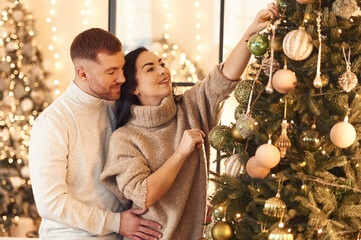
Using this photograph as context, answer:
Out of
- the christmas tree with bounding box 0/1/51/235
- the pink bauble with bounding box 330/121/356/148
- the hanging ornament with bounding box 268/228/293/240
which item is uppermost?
the pink bauble with bounding box 330/121/356/148

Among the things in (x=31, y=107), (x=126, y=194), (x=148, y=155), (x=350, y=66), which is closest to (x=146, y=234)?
(x=126, y=194)

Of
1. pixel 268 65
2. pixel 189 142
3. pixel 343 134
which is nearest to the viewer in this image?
pixel 343 134

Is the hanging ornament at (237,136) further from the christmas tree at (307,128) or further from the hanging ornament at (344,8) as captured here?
the hanging ornament at (344,8)

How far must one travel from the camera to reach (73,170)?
6.66 ft

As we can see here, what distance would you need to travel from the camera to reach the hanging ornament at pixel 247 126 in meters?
1.40

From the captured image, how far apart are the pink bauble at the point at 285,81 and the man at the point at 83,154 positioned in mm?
880

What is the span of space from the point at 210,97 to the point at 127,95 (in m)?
0.36

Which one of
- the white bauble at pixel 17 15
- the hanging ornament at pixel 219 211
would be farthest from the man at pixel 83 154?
the white bauble at pixel 17 15

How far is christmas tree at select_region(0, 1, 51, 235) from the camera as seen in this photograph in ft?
12.9

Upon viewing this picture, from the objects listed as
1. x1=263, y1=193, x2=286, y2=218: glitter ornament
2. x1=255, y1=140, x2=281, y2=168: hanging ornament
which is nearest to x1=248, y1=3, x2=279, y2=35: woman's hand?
x1=255, y1=140, x2=281, y2=168: hanging ornament

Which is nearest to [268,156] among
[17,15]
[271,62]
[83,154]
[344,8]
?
[271,62]

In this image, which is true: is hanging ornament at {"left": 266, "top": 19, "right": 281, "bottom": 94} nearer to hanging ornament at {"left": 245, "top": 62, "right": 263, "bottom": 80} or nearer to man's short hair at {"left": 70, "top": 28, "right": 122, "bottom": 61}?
hanging ornament at {"left": 245, "top": 62, "right": 263, "bottom": 80}

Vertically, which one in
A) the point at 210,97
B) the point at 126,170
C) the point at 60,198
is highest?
the point at 210,97

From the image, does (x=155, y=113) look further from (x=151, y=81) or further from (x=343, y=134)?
(x=343, y=134)
